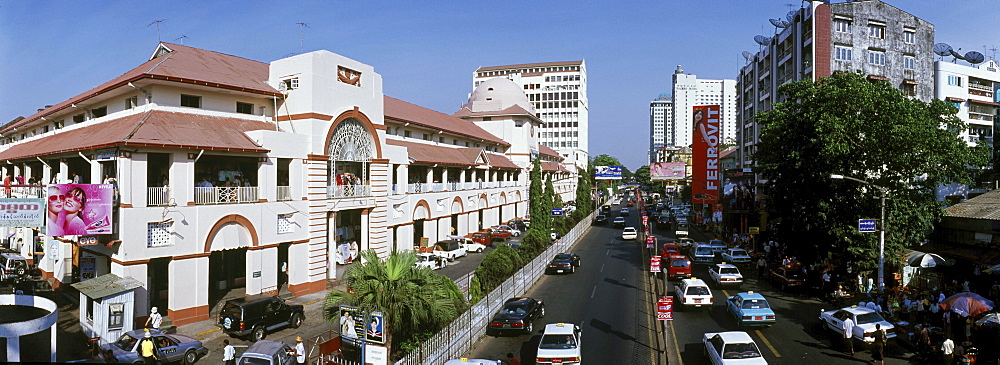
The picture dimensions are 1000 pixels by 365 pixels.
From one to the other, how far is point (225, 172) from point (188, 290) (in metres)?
7.17

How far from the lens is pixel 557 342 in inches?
722

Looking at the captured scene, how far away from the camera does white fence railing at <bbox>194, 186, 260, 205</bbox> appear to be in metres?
25.4

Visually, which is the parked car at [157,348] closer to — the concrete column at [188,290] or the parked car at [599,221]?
the concrete column at [188,290]

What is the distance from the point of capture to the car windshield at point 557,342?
59.5 feet

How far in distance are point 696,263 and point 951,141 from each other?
16.2 meters

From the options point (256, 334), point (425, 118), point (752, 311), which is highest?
point (425, 118)

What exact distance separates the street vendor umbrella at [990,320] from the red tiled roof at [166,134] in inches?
1162

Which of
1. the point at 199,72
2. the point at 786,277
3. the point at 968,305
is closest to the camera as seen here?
the point at 968,305

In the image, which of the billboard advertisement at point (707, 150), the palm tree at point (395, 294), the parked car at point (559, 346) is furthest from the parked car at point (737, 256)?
the palm tree at point (395, 294)

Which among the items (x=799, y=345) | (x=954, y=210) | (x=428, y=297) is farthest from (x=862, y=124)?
(x=428, y=297)

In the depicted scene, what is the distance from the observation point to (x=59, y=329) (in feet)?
75.3

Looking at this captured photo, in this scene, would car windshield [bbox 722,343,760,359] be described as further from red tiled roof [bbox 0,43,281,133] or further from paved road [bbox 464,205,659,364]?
red tiled roof [bbox 0,43,281,133]

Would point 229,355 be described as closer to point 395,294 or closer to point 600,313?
point 395,294

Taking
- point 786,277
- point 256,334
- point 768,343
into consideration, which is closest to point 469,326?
point 256,334
